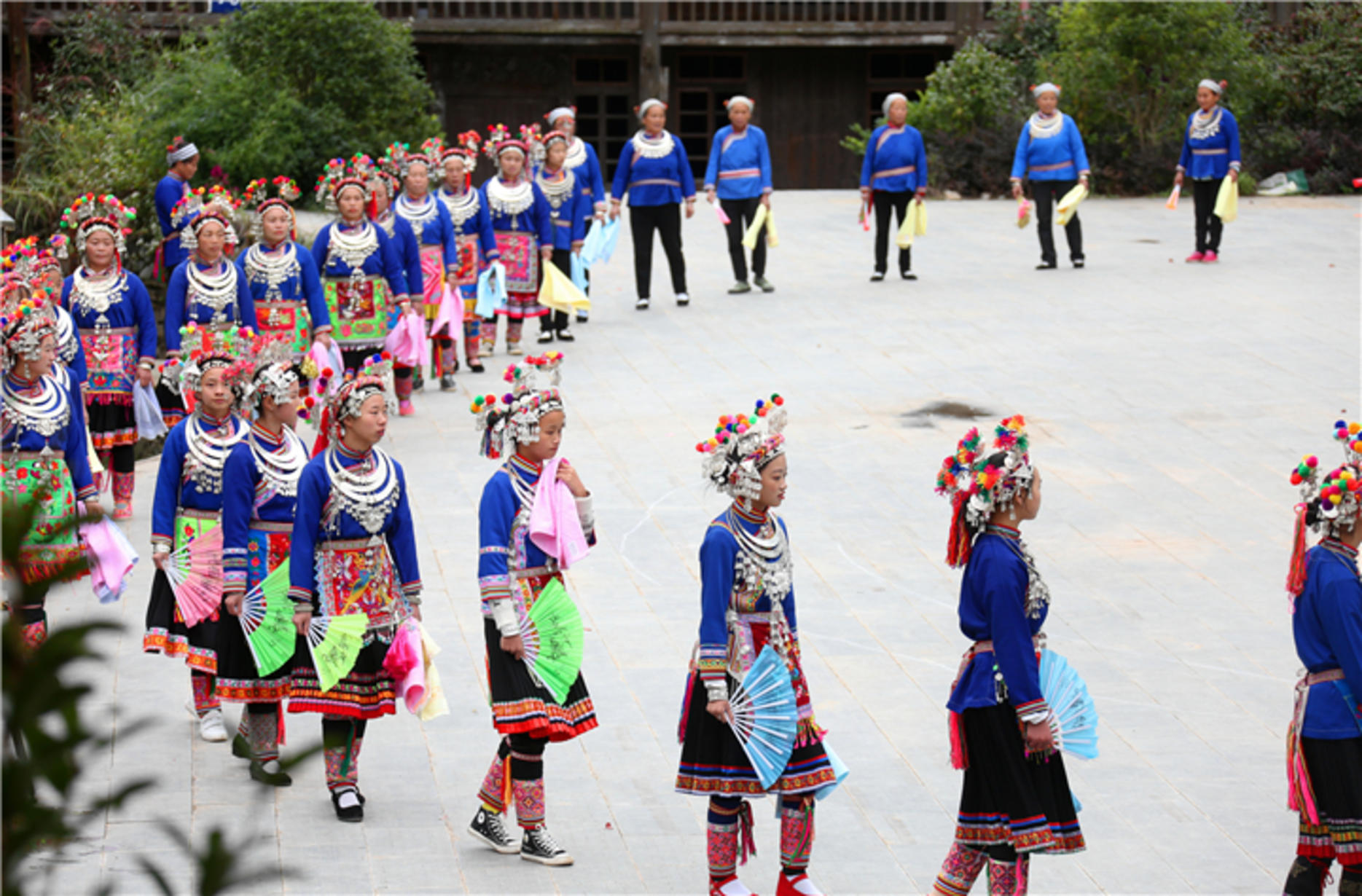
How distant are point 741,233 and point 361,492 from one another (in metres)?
10.1

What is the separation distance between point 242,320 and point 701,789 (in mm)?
5627

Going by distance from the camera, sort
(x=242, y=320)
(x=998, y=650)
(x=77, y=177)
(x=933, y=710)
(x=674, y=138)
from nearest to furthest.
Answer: (x=998, y=650), (x=933, y=710), (x=242, y=320), (x=674, y=138), (x=77, y=177)

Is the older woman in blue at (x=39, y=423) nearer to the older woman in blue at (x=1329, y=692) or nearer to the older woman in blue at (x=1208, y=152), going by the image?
the older woman in blue at (x=1329, y=692)

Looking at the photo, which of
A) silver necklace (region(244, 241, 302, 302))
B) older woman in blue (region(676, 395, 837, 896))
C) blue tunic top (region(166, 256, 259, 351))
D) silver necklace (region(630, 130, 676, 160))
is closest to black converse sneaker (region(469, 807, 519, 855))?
older woman in blue (region(676, 395, 837, 896))

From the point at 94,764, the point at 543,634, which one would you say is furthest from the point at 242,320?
the point at 543,634

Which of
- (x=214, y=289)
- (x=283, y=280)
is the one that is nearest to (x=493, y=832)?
(x=214, y=289)

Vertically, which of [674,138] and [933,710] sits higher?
[674,138]

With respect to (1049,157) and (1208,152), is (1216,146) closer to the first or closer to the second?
(1208,152)

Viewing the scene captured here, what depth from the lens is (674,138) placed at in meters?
15.0

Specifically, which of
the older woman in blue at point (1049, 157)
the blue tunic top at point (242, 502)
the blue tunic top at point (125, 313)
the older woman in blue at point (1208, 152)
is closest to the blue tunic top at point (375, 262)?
the blue tunic top at point (125, 313)

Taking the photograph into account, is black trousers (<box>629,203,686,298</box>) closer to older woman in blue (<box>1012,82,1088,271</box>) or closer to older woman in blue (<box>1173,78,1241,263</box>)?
older woman in blue (<box>1012,82,1088,271</box>)

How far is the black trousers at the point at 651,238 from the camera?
48.7ft

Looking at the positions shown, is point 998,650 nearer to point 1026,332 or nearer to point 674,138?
point 1026,332

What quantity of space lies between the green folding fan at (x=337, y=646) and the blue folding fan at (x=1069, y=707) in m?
2.46
